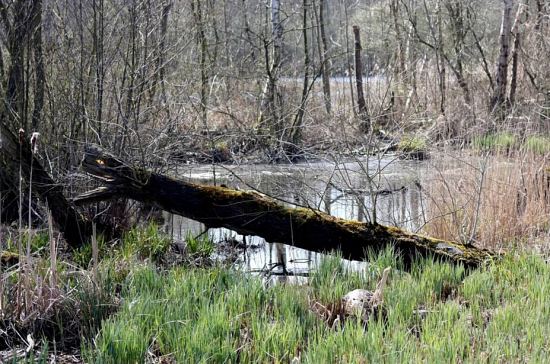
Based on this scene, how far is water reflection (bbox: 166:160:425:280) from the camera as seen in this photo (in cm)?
707

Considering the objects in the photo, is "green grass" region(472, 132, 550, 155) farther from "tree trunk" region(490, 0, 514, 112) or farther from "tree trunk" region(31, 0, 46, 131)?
"tree trunk" region(490, 0, 514, 112)

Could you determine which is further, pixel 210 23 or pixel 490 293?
pixel 210 23

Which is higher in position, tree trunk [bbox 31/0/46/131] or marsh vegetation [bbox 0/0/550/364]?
tree trunk [bbox 31/0/46/131]

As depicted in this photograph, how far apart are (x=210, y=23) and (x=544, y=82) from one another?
26.6 feet

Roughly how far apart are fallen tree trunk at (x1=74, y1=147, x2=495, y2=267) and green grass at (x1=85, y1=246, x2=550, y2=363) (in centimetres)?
61

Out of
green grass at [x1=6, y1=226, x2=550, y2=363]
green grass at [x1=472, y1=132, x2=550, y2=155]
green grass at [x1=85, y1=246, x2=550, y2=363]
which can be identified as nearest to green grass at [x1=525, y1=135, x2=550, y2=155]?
green grass at [x1=472, y1=132, x2=550, y2=155]

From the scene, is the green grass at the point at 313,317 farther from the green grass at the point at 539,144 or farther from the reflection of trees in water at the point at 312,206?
the green grass at the point at 539,144

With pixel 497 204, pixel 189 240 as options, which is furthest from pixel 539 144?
pixel 189 240

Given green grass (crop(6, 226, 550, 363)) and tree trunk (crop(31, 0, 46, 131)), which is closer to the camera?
green grass (crop(6, 226, 550, 363))

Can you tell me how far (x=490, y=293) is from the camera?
4.84m

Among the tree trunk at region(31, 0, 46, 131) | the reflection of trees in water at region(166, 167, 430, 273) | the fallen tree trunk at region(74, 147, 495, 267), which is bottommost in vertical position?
the reflection of trees in water at region(166, 167, 430, 273)

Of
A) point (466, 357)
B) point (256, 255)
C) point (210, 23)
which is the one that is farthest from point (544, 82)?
point (466, 357)

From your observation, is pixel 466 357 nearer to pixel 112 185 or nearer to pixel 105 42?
pixel 112 185

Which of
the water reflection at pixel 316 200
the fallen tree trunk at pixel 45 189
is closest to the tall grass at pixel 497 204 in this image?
the water reflection at pixel 316 200
